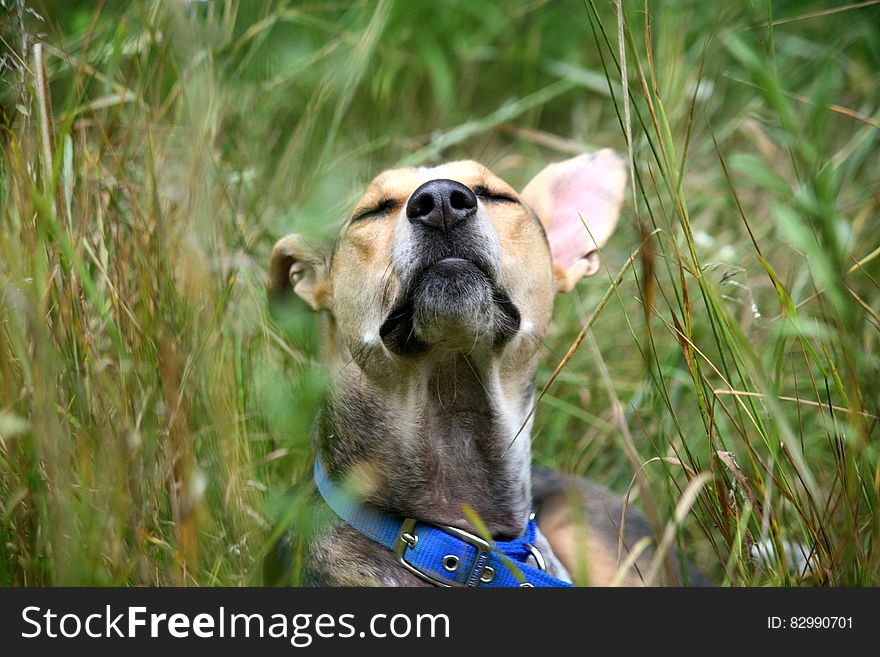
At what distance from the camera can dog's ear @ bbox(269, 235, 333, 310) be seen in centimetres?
320

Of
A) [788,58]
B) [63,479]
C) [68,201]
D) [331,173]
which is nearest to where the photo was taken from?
[63,479]

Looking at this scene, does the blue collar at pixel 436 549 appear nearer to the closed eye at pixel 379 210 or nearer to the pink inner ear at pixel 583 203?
the closed eye at pixel 379 210

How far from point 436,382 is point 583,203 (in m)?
1.07

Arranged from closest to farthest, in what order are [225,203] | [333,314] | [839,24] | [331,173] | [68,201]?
[68,201]
[333,314]
[225,203]
[331,173]
[839,24]

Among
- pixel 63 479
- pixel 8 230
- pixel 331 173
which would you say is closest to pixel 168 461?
pixel 63 479

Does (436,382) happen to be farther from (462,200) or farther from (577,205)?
(577,205)

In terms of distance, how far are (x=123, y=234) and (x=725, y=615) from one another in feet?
7.23

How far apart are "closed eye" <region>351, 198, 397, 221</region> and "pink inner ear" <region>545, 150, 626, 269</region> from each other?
2.54 feet

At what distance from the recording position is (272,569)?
2.50 meters

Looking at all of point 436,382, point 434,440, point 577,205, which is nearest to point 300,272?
point 436,382

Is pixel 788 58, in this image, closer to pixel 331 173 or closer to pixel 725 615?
pixel 331 173

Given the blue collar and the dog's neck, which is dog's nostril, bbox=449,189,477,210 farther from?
the blue collar

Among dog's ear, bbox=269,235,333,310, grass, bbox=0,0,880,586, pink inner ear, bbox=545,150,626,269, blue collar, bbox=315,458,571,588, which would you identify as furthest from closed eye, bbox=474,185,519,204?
blue collar, bbox=315,458,571,588

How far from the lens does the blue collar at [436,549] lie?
256 cm
